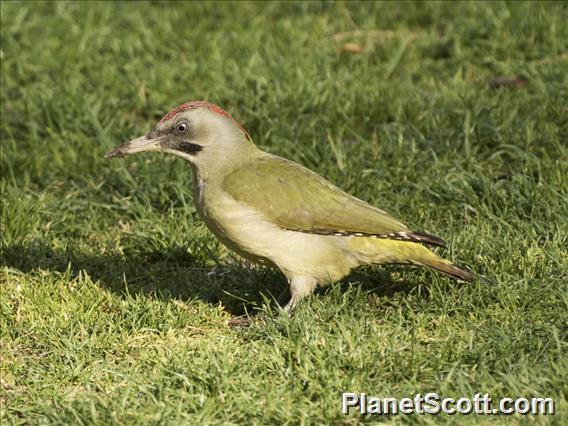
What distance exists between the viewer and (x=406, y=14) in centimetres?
1045

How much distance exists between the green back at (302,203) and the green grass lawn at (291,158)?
42cm

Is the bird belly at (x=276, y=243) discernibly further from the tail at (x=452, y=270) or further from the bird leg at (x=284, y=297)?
the tail at (x=452, y=270)

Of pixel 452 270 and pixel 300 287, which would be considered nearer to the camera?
pixel 452 270

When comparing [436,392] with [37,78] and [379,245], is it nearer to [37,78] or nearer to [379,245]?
[379,245]

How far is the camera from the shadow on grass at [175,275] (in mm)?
6754

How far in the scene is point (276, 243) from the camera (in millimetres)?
6270

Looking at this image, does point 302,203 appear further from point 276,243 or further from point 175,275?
point 175,275

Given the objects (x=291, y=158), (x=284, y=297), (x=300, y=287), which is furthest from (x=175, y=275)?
(x=291, y=158)

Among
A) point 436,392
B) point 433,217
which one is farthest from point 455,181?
point 436,392

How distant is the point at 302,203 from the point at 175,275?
4.03ft

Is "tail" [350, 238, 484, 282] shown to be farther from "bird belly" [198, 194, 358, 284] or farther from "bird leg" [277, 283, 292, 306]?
→ "bird leg" [277, 283, 292, 306]

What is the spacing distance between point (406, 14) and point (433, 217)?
11.2 feet

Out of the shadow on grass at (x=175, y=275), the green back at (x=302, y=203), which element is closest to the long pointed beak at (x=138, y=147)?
the green back at (x=302, y=203)

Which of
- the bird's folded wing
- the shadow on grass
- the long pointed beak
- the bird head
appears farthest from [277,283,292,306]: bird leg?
the long pointed beak
